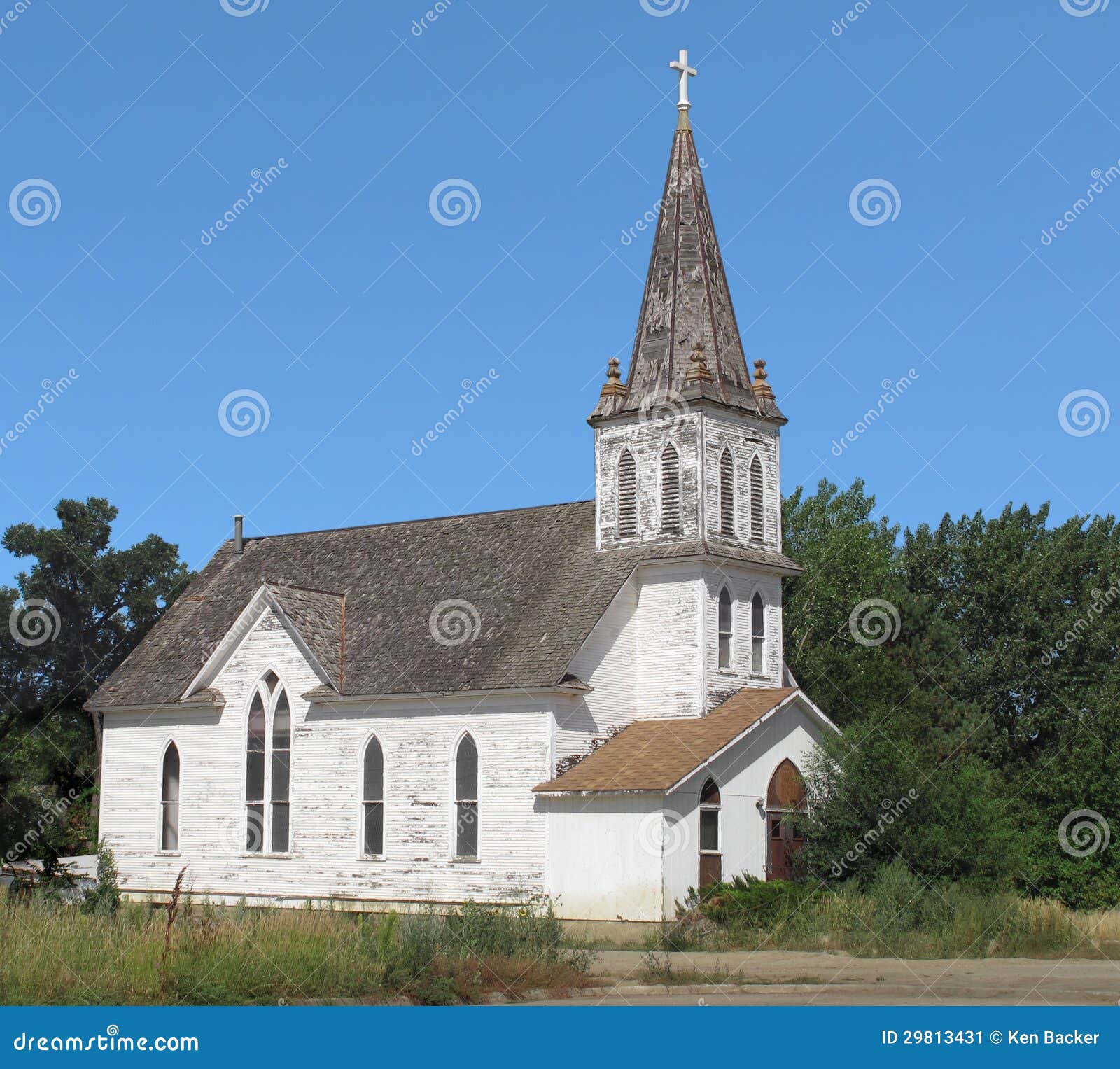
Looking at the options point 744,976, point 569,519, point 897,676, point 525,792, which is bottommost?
point 744,976

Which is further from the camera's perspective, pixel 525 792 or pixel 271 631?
pixel 271 631

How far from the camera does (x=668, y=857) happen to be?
98.1ft

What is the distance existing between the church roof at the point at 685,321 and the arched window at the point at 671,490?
1198 millimetres

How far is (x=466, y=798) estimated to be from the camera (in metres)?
33.5

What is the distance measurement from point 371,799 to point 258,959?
1638cm

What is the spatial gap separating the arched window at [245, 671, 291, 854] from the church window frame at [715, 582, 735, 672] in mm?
10189

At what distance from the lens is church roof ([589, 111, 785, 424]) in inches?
1390

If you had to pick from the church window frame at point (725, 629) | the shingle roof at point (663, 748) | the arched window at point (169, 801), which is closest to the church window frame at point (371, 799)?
the shingle roof at point (663, 748)

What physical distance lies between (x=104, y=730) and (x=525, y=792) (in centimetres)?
1364

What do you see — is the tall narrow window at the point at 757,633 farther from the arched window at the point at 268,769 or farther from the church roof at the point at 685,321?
the arched window at the point at 268,769

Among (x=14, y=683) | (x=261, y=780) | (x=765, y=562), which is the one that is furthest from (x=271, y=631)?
(x=14, y=683)

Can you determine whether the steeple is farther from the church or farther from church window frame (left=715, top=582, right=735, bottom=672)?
church window frame (left=715, top=582, right=735, bottom=672)

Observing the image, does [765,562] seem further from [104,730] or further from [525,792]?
[104,730]

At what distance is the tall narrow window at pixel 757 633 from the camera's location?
3534cm
